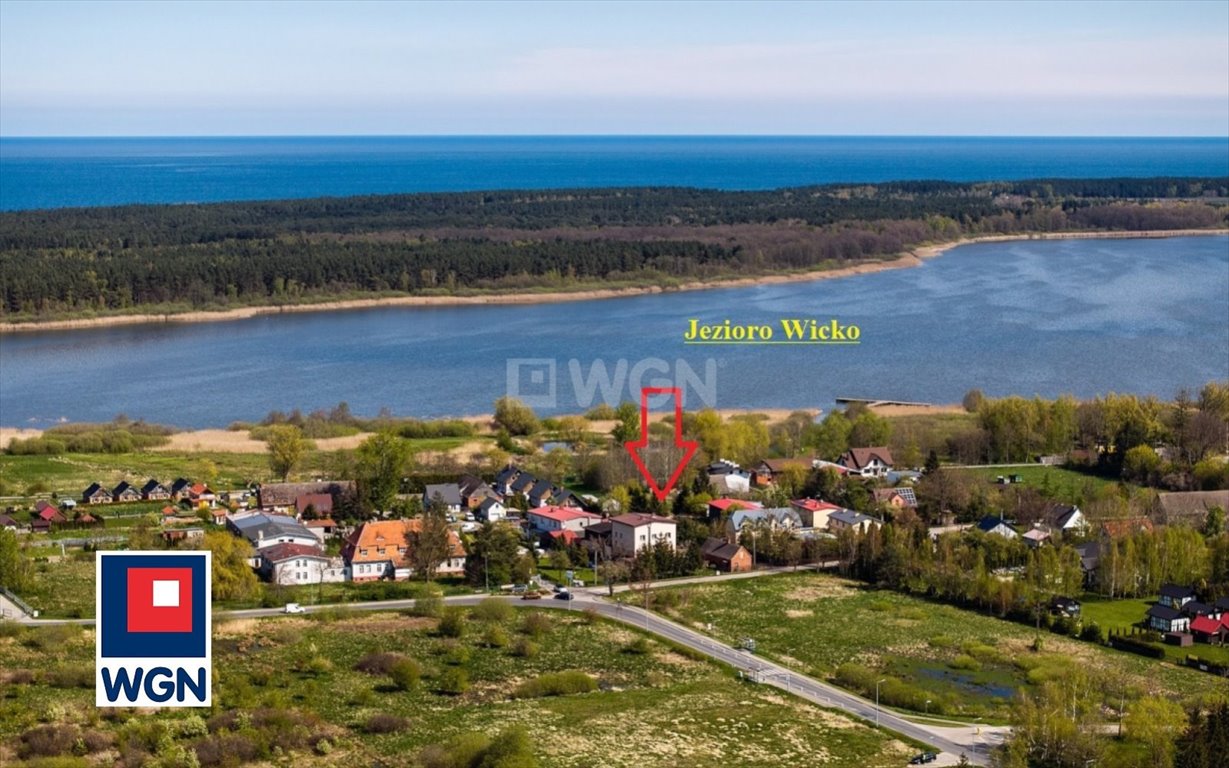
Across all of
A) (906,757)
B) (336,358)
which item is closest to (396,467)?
(906,757)

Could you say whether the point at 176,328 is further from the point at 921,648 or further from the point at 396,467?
the point at 921,648

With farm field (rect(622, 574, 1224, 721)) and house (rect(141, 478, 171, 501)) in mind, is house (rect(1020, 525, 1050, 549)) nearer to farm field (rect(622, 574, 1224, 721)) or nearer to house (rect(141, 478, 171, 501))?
farm field (rect(622, 574, 1224, 721))

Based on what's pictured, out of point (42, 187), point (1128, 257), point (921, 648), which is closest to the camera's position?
point (921, 648)

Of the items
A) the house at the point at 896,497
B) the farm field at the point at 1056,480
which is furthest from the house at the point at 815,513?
the farm field at the point at 1056,480

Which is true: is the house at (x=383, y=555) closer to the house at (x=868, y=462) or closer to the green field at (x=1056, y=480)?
the house at (x=868, y=462)

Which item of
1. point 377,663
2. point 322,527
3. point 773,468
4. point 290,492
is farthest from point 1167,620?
point 290,492
